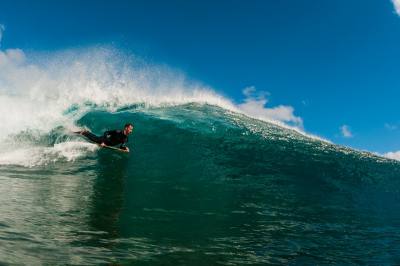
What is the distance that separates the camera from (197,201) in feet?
30.7

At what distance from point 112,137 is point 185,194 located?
5.49 m

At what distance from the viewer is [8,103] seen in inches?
Answer: 752

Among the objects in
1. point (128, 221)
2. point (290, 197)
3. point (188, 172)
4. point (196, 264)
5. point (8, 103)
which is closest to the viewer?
point (196, 264)

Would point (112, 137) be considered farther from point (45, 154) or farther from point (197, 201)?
point (197, 201)

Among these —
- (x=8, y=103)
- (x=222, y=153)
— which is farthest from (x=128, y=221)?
(x=8, y=103)

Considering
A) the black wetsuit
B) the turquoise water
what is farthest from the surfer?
the turquoise water

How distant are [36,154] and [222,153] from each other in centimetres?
655

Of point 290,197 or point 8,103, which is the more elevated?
point 8,103

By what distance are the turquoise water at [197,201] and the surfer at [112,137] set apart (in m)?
0.44

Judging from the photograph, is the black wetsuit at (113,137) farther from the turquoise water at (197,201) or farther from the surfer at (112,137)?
the turquoise water at (197,201)

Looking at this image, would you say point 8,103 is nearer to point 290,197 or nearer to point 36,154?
point 36,154

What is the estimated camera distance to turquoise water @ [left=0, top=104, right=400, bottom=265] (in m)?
5.73

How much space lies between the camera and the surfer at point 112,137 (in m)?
14.3

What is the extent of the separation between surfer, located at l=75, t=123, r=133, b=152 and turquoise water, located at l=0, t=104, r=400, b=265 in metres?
0.44
